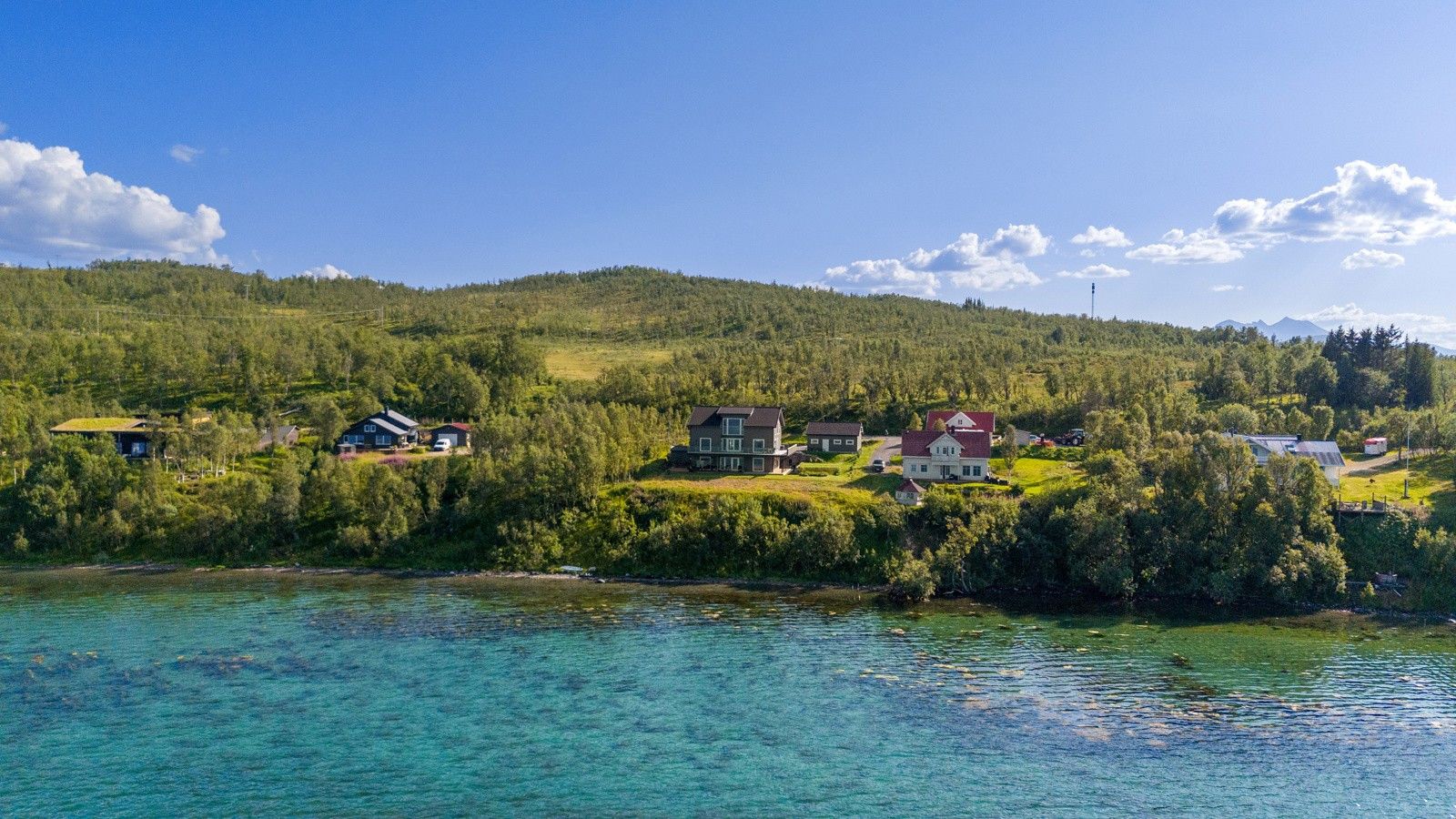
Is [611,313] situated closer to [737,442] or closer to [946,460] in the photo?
[737,442]

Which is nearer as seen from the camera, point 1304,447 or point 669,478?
point 1304,447

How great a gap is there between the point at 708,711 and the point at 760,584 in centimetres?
2135

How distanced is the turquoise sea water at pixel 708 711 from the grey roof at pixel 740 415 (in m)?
23.1

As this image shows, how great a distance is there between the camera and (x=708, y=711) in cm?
3306

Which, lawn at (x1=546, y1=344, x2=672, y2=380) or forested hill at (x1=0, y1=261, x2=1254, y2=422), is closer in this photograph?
forested hill at (x1=0, y1=261, x2=1254, y2=422)

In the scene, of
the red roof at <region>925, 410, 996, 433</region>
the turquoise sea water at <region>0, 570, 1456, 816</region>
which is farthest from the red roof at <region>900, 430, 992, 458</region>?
the turquoise sea water at <region>0, 570, 1456, 816</region>

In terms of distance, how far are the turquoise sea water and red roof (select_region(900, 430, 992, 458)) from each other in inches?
763

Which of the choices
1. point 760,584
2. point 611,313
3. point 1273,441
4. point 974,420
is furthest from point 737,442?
point 611,313

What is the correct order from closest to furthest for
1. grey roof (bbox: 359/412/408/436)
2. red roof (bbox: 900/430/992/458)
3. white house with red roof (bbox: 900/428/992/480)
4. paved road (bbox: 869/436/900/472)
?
white house with red roof (bbox: 900/428/992/480) < red roof (bbox: 900/430/992/458) < paved road (bbox: 869/436/900/472) < grey roof (bbox: 359/412/408/436)

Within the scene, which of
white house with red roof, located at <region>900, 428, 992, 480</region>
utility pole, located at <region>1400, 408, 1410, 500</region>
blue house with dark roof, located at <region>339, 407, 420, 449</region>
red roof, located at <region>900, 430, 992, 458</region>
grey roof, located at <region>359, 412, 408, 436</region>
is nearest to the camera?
utility pole, located at <region>1400, 408, 1410, 500</region>

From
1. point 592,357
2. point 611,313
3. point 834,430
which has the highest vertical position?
point 611,313

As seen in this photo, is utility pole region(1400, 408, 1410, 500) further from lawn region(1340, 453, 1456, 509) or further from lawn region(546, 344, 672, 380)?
lawn region(546, 344, 672, 380)

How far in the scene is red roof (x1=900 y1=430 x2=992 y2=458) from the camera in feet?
216

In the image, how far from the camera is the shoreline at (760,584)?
46.8m
